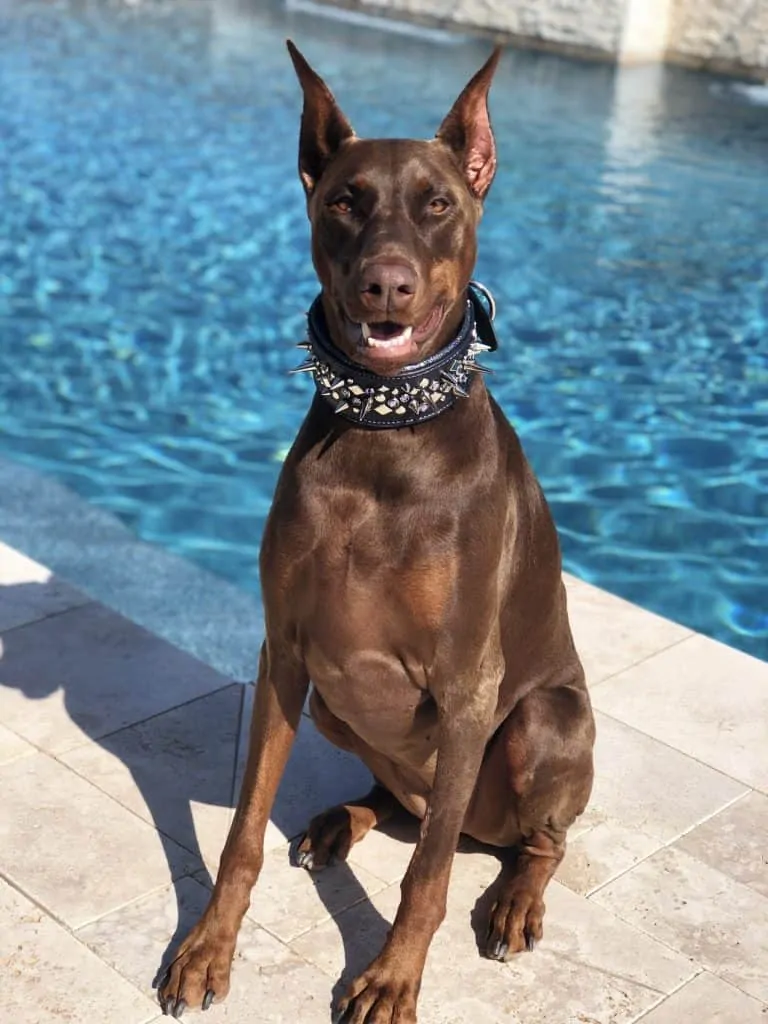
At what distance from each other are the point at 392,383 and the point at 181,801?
1356 millimetres

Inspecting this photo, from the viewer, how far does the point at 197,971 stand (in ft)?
9.24

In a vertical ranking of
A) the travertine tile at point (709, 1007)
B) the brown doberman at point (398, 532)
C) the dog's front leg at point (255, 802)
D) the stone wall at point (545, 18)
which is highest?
the brown doberman at point (398, 532)

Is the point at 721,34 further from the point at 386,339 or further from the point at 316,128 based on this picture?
the point at 386,339

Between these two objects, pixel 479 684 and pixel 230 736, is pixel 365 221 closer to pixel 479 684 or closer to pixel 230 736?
pixel 479 684

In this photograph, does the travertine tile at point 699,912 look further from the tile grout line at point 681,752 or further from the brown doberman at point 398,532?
the tile grout line at point 681,752

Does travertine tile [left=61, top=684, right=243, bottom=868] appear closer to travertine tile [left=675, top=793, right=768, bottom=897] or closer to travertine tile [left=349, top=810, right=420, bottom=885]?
travertine tile [left=349, top=810, right=420, bottom=885]

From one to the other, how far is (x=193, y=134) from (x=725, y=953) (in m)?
9.69

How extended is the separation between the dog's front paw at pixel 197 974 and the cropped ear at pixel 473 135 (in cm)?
162

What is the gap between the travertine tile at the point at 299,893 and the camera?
3.07 meters

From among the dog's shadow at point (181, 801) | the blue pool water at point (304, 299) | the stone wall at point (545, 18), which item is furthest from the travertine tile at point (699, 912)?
the stone wall at point (545, 18)

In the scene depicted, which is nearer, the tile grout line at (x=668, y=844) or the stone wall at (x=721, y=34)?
the tile grout line at (x=668, y=844)

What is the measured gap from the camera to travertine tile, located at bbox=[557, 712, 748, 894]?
11.0ft

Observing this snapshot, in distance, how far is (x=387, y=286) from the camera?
2.48m

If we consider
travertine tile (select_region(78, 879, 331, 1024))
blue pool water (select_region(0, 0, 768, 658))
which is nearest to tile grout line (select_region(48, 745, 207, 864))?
travertine tile (select_region(78, 879, 331, 1024))
